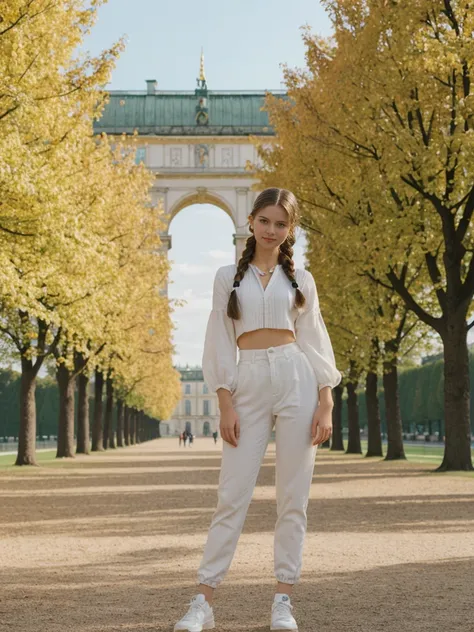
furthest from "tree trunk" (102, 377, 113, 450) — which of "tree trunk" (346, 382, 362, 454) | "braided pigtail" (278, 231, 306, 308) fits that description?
"braided pigtail" (278, 231, 306, 308)

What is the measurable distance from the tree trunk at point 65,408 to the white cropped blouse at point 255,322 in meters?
29.5

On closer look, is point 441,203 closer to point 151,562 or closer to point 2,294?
point 2,294

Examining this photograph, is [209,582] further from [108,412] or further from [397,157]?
[108,412]

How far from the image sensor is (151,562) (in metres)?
9.05

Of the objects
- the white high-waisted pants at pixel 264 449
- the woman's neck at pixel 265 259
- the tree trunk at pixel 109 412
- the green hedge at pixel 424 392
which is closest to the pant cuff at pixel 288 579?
the white high-waisted pants at pixel 264 449

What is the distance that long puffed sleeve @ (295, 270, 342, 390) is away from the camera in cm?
575

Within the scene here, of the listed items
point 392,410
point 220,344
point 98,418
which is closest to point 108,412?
point 98,418

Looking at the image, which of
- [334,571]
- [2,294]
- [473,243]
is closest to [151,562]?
[334,571]

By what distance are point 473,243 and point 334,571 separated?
1652 centimetres

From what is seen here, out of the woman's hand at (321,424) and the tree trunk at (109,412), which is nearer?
the woman's hand at (321,424)

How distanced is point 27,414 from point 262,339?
23.7 m

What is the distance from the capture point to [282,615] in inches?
217

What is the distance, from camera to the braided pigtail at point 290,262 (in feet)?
19.1

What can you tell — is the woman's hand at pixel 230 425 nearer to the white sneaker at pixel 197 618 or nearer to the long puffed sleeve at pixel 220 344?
the long puffed sleeve at pixel 220 344
